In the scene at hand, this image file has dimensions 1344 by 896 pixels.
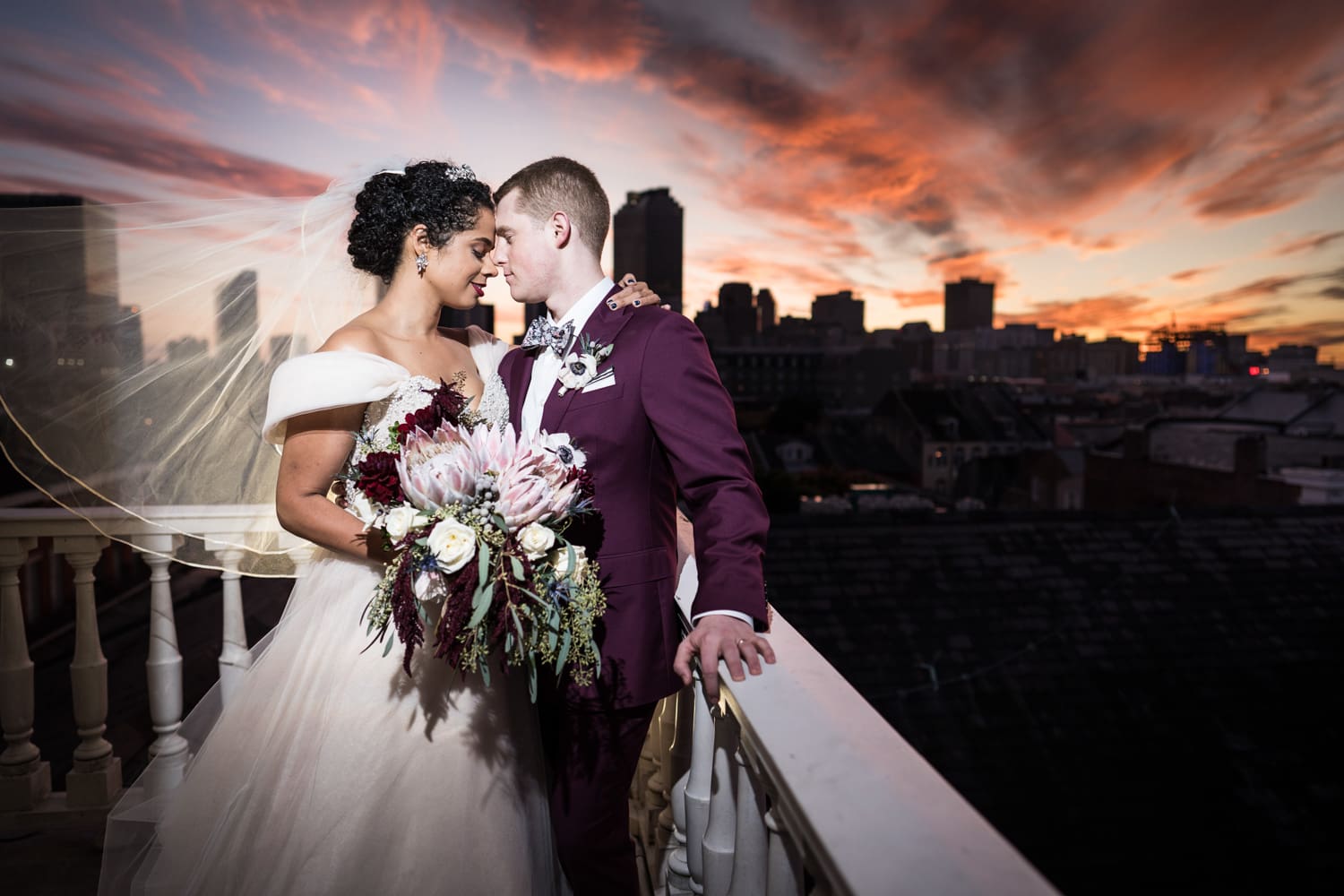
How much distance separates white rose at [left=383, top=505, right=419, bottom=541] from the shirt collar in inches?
29.4

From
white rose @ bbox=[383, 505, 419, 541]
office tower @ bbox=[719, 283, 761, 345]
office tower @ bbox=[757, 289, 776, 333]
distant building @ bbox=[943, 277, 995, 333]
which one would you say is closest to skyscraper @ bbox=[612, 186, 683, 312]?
office tower @ bbox=[719, 283, 761, 345]

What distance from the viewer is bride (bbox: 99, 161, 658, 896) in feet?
5.40

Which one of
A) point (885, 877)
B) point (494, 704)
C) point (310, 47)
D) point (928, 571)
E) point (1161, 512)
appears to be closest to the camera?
point (885, 877)

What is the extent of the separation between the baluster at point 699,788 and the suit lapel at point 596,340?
72 cm

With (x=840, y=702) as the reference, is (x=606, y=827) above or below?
below

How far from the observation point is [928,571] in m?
12.3

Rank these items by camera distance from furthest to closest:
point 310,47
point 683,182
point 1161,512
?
point 683,182 < point 1161,512 < point 310,47

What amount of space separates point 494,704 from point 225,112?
27.5 ft

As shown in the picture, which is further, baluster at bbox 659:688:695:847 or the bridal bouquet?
baluster at bbox 659:688:695:847

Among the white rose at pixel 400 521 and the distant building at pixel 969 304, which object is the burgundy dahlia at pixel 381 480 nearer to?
the white rose at pixel 400 521

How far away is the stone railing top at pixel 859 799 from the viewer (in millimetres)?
780

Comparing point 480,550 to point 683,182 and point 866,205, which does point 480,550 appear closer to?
point 683,182

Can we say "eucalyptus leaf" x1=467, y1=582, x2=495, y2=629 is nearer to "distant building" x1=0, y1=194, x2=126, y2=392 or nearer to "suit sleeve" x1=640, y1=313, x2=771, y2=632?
"suit sleeve" x1=640, y1=313, x2=771, y2=632

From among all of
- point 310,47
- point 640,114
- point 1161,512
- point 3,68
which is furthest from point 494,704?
point 640,114
